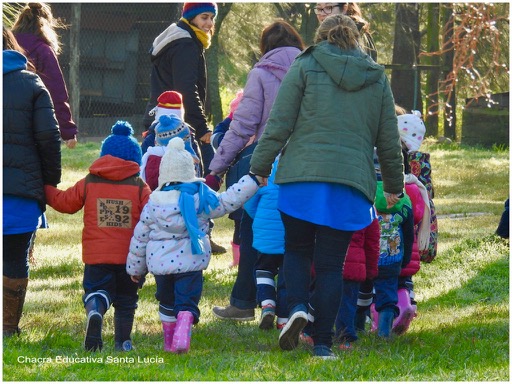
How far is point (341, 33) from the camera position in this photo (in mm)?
5762

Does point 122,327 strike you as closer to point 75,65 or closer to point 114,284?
point 114,284

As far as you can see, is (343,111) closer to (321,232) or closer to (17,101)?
(321,232)

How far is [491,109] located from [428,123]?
3986 mm

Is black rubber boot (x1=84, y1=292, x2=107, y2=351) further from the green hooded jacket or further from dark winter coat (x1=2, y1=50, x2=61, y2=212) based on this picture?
the green hooded jacket

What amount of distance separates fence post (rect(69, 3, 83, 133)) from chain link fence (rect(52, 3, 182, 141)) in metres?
1.01

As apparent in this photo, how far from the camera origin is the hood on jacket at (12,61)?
20.2 feet

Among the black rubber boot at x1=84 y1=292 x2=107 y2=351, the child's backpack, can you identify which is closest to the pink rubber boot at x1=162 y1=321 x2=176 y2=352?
the black rubber boot at x1=84 y1=292 x2=107 y2=351

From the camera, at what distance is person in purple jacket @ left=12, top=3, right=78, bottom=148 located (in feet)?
26.3

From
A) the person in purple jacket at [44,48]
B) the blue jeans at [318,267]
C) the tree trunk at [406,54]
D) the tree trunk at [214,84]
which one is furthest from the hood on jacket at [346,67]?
the tree trunk at [214,84]

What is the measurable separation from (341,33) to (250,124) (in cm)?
142

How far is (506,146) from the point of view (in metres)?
24.6

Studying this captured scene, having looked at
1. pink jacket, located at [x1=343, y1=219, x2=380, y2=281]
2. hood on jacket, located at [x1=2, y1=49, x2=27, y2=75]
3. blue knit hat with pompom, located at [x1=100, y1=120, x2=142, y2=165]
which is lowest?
pink jacket, located at [x1=343, y1=219, x2=380, y2=281]

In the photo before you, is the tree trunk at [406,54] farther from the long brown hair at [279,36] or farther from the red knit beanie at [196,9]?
the long brown hair at [279,36]

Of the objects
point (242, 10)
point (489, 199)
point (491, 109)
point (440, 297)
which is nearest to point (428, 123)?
point (491, 109)
